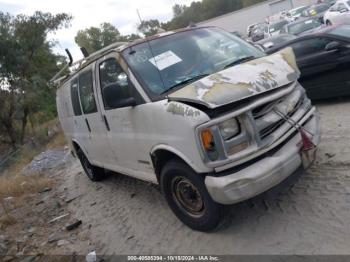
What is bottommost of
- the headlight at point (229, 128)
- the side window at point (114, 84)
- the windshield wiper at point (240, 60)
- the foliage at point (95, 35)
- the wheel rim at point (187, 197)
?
the wheel rim at point (187, 197)

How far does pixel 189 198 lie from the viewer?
416 centimetres

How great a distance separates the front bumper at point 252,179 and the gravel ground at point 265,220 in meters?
0.21

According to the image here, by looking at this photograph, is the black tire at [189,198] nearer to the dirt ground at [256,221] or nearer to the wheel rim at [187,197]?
the wheel rim at [187,197]

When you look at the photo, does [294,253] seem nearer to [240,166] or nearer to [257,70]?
[240,166]

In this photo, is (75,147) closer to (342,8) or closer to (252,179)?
(252,179)

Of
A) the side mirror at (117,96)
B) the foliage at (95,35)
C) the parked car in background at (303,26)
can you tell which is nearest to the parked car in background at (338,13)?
the parked car in background at (303,26)

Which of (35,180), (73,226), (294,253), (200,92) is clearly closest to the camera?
(294,253)

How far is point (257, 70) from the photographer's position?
3.95 metres

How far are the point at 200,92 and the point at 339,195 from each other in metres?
1.90

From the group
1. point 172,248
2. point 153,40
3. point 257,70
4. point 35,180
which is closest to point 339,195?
point 257,70

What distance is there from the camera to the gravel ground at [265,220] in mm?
3600

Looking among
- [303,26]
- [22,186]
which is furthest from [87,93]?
[303,26]

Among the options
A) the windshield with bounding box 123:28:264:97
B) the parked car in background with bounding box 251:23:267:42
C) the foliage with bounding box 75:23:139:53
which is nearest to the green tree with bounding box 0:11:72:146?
the parked car in background with bounding box 251:23:267:42

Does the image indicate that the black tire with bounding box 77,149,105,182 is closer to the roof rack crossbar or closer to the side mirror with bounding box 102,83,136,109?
the roof rack crossbar
